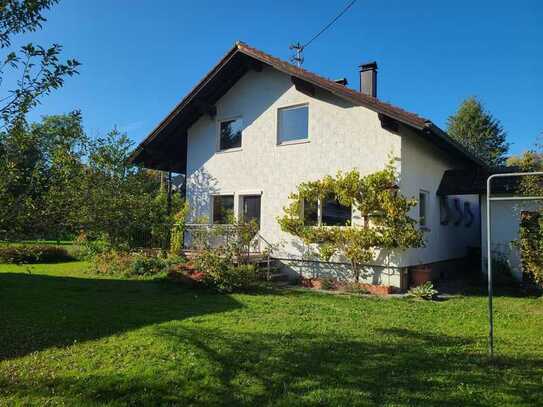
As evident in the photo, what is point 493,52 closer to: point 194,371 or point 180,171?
point 180,171

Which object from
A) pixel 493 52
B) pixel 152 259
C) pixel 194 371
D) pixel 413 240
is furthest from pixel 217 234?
pixel 493 52

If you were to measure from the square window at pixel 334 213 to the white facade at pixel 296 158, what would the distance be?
1.41 ft

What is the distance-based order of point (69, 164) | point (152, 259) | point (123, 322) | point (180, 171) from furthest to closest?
point (180, 171), point (152, 259), point (123, 322), point (69, 164)

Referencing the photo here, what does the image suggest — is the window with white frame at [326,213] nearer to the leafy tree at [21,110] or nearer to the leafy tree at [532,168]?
the leafy tree at [532,168]

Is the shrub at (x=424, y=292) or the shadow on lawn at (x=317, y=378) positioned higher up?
the shrub at (x=424, y=292)

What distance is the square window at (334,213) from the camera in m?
12.7

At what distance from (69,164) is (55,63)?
0.99m

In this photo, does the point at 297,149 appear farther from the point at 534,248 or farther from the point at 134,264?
the point at 534,248

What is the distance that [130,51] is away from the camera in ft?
43.4

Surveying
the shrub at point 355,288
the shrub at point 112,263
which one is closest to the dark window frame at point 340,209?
the shrub at point 355,288

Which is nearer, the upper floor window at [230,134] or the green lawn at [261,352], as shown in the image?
the green lawn at [261,352]

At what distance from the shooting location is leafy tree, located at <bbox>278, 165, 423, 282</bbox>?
1124cm

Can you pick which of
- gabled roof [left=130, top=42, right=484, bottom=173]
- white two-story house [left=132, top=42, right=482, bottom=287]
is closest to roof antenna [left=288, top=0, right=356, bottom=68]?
white two-story house [left=132, top=42, right=482, bottom=287]

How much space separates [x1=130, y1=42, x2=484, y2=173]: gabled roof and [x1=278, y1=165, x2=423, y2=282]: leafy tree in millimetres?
1630
